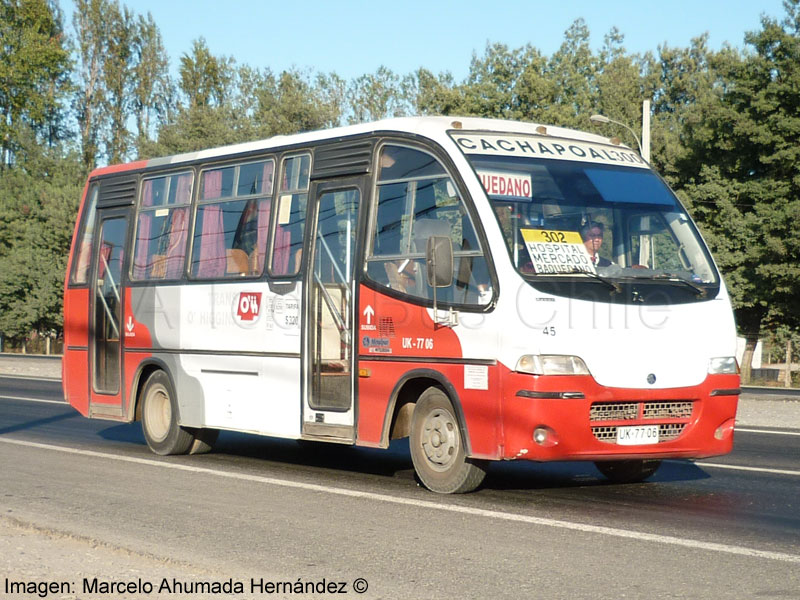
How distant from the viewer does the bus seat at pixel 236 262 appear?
13055 millimetres

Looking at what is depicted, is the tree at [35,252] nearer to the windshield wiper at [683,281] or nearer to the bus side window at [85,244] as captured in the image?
the bus side window at [85,244]

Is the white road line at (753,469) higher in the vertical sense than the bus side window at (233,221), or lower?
lower

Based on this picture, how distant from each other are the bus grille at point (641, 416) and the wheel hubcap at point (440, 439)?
47.0 inches

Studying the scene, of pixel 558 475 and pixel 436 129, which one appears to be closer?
pixel 436 129

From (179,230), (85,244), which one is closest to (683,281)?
(179,230)

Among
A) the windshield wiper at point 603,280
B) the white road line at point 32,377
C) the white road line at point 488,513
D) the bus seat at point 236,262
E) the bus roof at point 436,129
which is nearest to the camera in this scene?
the white road line at point 488,513

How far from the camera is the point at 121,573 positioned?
6.85 metres

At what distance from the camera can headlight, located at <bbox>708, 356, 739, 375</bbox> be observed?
10344mm

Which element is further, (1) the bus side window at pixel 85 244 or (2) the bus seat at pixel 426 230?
(1) the bus side window at pixel 85 244

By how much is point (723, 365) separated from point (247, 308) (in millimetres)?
4906

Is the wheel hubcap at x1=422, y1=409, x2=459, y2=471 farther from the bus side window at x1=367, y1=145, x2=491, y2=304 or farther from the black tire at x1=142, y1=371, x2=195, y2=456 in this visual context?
the black tire at x1=142, y1=371, x2=195, y2=456

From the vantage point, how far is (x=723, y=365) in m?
10.4

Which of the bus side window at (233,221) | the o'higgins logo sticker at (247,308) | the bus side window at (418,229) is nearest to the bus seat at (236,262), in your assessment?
the bus side window at (233,221)

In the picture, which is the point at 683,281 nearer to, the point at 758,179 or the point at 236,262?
the point at 236,262
